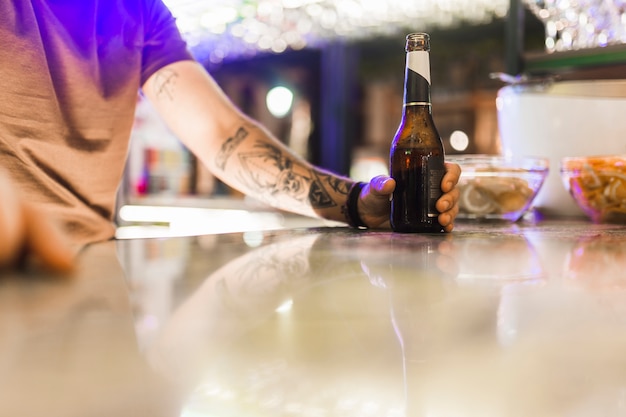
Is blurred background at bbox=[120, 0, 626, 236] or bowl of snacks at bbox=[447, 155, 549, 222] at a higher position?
blurred background at bbox=[120, 0, 626, 236]

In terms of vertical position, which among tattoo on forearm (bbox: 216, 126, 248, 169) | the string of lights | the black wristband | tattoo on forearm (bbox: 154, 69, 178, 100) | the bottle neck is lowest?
the black wristband

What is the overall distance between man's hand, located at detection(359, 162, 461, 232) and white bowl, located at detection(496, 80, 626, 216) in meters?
0.68

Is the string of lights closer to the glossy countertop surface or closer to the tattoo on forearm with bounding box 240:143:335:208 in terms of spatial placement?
the tattoo on forearm with bounding box 240:143:335:208

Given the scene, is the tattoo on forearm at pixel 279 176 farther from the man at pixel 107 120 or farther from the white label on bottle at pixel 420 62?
the white label on bottle at pixel 420 62

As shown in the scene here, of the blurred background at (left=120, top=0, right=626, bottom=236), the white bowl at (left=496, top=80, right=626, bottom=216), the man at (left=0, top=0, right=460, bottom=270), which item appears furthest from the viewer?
the blurred background at (left=120, top=0, right=626, bottom=236)

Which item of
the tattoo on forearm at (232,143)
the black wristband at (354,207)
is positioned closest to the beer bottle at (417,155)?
the black wristband at (354,207)

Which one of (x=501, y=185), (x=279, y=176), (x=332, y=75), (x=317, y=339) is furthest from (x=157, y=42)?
(x=332, y=75)

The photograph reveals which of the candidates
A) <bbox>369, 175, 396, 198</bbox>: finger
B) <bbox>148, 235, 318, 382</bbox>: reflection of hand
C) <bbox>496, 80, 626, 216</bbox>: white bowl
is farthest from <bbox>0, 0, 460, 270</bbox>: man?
<bbox>496, 80, 626, 216</bbox>: white bowl

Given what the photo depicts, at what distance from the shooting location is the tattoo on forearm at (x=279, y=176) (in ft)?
4.08

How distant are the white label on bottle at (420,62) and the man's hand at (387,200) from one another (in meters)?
0.16

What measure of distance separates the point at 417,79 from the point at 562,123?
76 cm

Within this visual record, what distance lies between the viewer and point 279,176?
4.20 ft

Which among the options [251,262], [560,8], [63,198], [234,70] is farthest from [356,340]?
[234,70]

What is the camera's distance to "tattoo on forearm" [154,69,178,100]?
1.31 m
